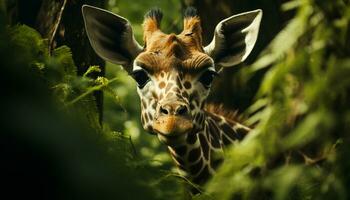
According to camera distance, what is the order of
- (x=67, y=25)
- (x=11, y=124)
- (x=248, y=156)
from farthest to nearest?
(x=67, y=25), (x=248, y=156), (x=11, y=124)

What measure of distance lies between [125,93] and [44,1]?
10317mm

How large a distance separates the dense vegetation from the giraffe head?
1020 millimetres

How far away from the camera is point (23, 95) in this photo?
891 millimetres

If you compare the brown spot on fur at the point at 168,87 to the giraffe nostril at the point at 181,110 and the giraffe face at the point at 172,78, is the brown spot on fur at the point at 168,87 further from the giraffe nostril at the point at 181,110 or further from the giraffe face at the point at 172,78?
the giraffe nostril at the point at 181,110

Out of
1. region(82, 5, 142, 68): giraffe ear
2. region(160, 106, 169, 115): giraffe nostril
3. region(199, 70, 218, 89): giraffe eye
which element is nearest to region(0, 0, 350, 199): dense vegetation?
region(160, 106, 169, 115): giraffe nostril

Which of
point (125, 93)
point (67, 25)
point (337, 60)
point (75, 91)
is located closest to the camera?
point (337, 60)

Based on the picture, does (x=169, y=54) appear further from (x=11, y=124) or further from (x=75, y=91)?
(x=11, y=124)

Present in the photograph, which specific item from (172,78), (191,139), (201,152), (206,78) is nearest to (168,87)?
(172,78)

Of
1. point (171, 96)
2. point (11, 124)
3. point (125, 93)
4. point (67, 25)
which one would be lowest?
point (125, 93)

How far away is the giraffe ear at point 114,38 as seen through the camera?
741 cm

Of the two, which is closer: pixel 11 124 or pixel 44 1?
pixel 11 124

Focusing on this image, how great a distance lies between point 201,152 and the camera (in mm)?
7410

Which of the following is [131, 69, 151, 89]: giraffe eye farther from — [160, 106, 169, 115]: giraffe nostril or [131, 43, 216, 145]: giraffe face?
[160, 106, 169, 115]: giraffe nostril

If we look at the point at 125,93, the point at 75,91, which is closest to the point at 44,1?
the point at 75,91
